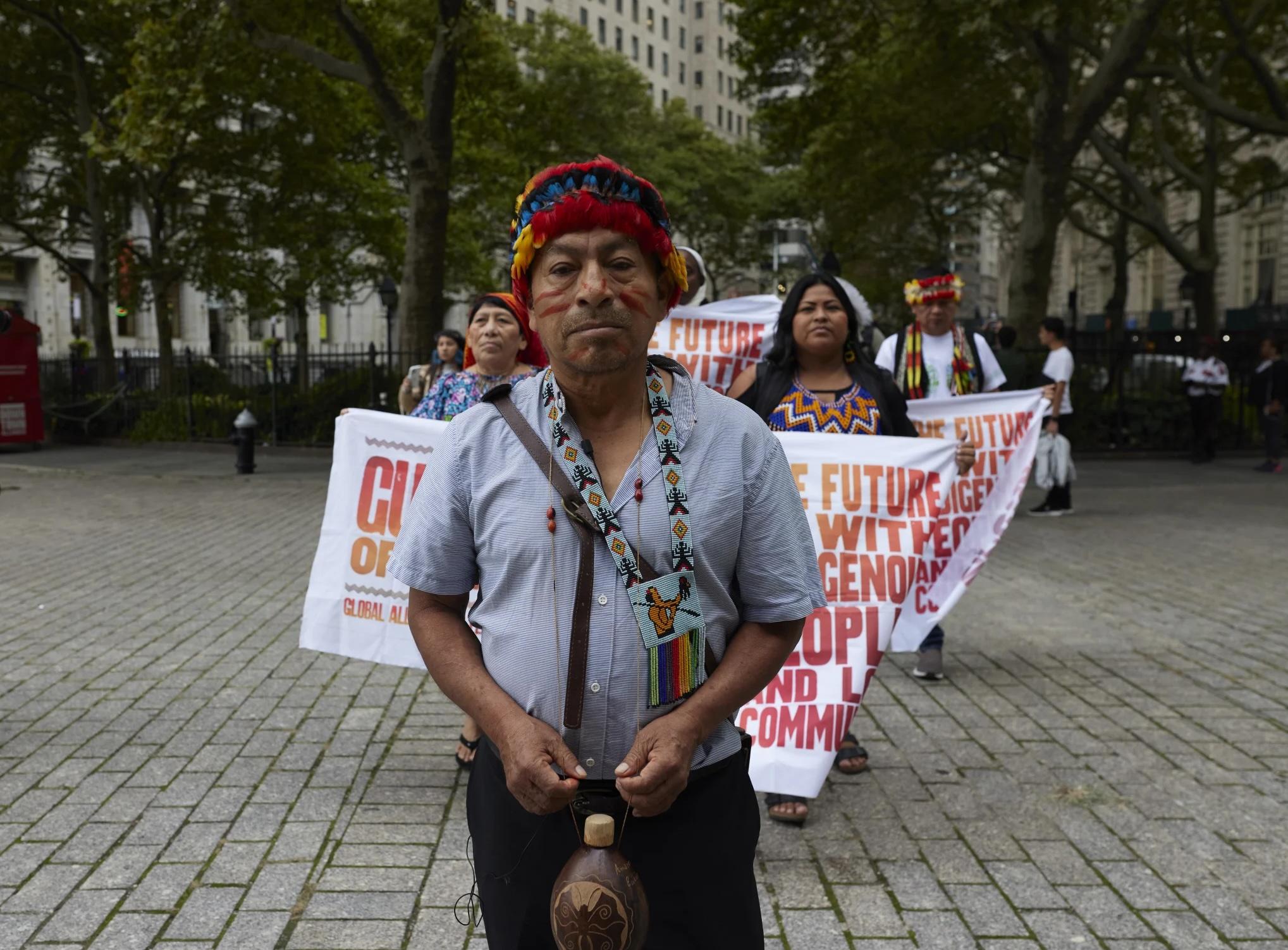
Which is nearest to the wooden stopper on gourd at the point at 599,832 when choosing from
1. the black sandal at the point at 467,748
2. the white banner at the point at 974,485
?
the black sandal at the point at 467,748

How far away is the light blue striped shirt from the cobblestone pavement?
5.47 ft

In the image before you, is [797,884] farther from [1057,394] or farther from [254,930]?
[1057,394]

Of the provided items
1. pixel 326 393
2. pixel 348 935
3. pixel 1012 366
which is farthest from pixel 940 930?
pixel 326 393

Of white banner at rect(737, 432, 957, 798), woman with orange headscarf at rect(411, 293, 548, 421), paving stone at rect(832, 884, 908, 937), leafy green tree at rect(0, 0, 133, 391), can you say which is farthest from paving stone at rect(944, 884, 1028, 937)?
leafy green tree at rect(0, 0, 133, 391)

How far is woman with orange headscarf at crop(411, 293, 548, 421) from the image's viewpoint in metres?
4.84

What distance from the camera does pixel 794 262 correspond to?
63.3 metres

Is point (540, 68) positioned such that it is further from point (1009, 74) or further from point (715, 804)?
point (715, 804)

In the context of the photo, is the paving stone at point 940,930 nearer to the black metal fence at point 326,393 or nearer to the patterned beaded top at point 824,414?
the patterned beaded top at point 824,414

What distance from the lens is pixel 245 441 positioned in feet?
58.3

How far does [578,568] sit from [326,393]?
66.3ft

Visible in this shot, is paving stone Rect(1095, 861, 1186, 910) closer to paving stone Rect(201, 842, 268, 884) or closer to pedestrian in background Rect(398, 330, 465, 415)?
paving stone Rect(201, 842, 268, 884)

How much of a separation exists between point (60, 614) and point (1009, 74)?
2080cm

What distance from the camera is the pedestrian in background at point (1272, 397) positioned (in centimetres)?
1755

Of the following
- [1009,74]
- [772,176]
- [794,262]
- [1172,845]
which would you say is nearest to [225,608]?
[1172,845]
